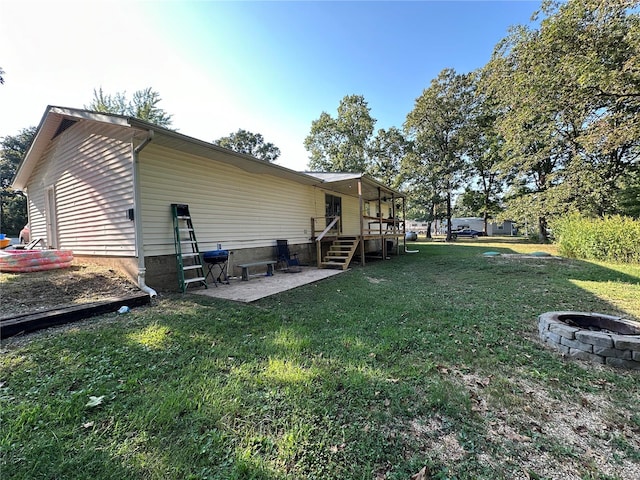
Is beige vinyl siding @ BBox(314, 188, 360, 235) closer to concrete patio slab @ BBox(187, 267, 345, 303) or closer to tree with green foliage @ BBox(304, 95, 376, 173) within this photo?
concrete patio slab @ BBox(187, 267, 345, 303)

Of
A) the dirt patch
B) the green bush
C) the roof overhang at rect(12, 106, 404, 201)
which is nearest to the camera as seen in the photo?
the dirt patch

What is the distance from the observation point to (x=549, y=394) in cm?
219

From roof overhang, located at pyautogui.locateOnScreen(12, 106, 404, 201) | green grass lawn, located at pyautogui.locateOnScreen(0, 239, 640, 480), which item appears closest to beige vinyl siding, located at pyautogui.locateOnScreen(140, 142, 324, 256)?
roof overhang, located at pyautogui.locateOnScreen(12, 106, 404, 201)

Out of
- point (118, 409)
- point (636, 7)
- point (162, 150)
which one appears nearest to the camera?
point (118, 409)

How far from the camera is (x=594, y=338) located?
2.68 metres

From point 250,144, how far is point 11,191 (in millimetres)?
21299

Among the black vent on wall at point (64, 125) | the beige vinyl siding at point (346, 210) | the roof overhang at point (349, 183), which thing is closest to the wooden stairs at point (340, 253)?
the beige vinyl siding at point (346, 210)

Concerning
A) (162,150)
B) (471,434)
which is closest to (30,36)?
(162,150)

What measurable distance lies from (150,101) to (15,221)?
45.6ft

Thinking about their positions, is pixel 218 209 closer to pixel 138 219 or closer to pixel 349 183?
pixel 138 219

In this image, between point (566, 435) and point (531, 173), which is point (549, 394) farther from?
point (531, 173)

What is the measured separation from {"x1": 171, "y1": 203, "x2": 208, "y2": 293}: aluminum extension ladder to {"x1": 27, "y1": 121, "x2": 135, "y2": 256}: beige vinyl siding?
0.83 meters

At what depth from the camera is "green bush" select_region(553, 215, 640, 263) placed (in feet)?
28.4

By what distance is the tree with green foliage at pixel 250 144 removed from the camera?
1282 inches
